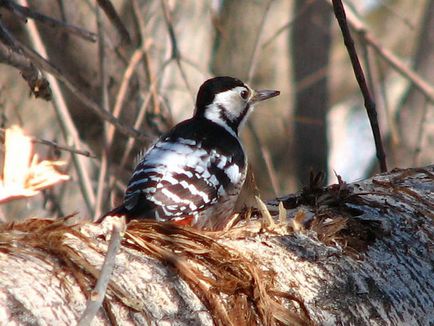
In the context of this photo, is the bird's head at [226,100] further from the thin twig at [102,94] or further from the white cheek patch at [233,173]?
the white cheek patch at [233,173]

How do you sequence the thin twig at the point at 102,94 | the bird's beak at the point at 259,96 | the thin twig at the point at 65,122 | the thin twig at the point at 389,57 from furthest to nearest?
1. the bird's beak at the point at 259,96
2. the thin twig at the point at 389,57
3. the thin twig at the point at 102,94
4. the thin twig at the point at 65,122

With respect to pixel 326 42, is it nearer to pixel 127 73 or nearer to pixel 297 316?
pixel 127 73

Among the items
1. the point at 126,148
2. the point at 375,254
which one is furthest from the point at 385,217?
the point at 126,148

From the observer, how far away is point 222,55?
10.2 meters

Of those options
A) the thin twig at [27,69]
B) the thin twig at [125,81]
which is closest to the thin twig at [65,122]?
the thin twig at [125,81]

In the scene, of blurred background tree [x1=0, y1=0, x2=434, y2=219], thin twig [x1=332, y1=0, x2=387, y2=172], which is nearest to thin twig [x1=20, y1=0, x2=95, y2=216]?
blurred background tree [x1=0, y1=0, x2=434, y2=219]

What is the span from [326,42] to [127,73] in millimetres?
3741

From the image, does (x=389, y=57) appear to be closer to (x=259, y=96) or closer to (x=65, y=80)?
(x=259, y=96)

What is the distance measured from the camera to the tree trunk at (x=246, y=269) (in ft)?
6.52

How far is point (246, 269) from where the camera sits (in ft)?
7.59

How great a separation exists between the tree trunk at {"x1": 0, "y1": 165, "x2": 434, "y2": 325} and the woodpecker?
29.8 inches

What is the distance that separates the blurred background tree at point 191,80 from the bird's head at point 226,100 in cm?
17

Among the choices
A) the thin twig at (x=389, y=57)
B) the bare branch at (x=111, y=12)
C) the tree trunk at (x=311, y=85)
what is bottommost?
the tree trunk at (x=311, y=85)

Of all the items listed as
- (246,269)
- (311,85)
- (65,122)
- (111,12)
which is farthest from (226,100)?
(311,85)
